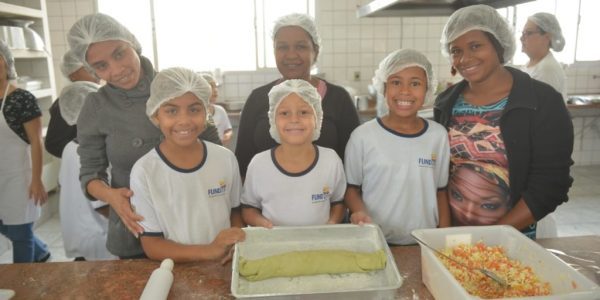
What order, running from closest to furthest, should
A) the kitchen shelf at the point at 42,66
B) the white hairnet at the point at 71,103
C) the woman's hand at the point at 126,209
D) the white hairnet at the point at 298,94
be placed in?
the woman's hand at the point at 126,209
the white hairnet at the point at 298,94
the white hairnet at the point at 71,103
the kitchen shelf at the point at 42,66

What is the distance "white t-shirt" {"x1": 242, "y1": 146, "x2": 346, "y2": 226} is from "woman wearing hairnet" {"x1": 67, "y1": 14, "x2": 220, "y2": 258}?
37cm

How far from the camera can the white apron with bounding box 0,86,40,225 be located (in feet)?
7.75

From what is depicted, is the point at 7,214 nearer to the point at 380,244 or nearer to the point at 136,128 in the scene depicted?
the point at 136,128

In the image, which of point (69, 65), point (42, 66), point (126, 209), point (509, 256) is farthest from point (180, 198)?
point (42, 66)

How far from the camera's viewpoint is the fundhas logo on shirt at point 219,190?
1254 mm

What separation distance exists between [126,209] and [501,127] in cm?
122

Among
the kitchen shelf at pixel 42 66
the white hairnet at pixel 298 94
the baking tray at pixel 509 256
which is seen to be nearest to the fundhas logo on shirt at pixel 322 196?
the white hairnet at pixel 298 94

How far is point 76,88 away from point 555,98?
2.25 meters

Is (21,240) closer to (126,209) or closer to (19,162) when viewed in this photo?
(19,162)

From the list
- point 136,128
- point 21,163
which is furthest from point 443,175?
point 21,163

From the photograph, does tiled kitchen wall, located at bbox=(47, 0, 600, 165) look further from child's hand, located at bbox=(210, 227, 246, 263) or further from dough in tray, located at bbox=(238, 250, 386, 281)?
dough in tray, located at bbox=(238, 250, 386, 281)

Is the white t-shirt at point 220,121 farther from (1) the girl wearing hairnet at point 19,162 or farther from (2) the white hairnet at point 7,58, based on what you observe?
(2) the white hairnet at point 7,58

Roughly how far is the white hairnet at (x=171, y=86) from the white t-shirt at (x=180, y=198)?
15 cm

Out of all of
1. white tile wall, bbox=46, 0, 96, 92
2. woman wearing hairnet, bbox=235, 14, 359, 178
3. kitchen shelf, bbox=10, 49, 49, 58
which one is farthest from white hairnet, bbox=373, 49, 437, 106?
white tile wall, bbox=46, 0, 96, 92
